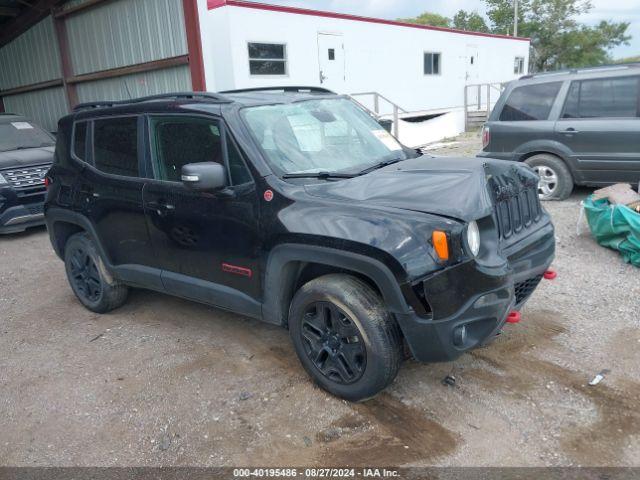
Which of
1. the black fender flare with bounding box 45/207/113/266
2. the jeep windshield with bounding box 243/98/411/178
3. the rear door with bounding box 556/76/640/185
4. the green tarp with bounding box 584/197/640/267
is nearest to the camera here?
the jeep windshield with bounding box 243/98/411/178

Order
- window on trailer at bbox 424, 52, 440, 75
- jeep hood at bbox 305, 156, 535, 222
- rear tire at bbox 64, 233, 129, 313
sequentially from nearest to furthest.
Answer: jeep hood at bbox 305, 156, 535, 222
rear tire at bbox 64, 233, 129, 313
window on trailer at bbox 424, 52, 440, 75

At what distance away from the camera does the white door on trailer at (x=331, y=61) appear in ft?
47.4

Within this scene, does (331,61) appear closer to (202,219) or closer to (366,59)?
(366,59)

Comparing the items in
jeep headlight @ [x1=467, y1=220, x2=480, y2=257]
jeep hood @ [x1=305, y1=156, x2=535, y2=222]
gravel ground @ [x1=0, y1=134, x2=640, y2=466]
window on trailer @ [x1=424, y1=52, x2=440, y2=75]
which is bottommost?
gravel ground @ [x1=0, y1=134, x2=640, y2=466]

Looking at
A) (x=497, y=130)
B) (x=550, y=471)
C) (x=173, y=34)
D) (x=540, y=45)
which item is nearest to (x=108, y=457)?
(x=550, y=471)

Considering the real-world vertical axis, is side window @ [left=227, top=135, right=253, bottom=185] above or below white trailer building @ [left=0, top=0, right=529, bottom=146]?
below

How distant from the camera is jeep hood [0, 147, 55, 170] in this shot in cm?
827

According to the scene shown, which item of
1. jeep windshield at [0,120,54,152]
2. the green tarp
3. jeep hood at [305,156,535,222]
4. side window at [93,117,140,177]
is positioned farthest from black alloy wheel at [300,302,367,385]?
jeep windshield at [0,120,54,152]

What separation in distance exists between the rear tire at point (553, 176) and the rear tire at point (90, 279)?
5854 mm

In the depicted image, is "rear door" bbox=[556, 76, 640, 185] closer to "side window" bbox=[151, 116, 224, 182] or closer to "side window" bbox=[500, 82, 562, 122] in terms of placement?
"side window" bbox=[500, 82, 562, 122]

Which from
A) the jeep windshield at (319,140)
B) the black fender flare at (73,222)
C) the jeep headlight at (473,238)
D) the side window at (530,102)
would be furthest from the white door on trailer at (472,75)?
the jeep headlight at (473,238)

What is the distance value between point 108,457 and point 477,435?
79.6 inches

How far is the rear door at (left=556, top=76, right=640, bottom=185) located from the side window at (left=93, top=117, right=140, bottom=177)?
5.81 meters

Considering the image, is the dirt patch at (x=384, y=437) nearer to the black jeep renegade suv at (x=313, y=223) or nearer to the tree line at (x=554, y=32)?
the black jeep renegade suv at (x=313, y=223)
